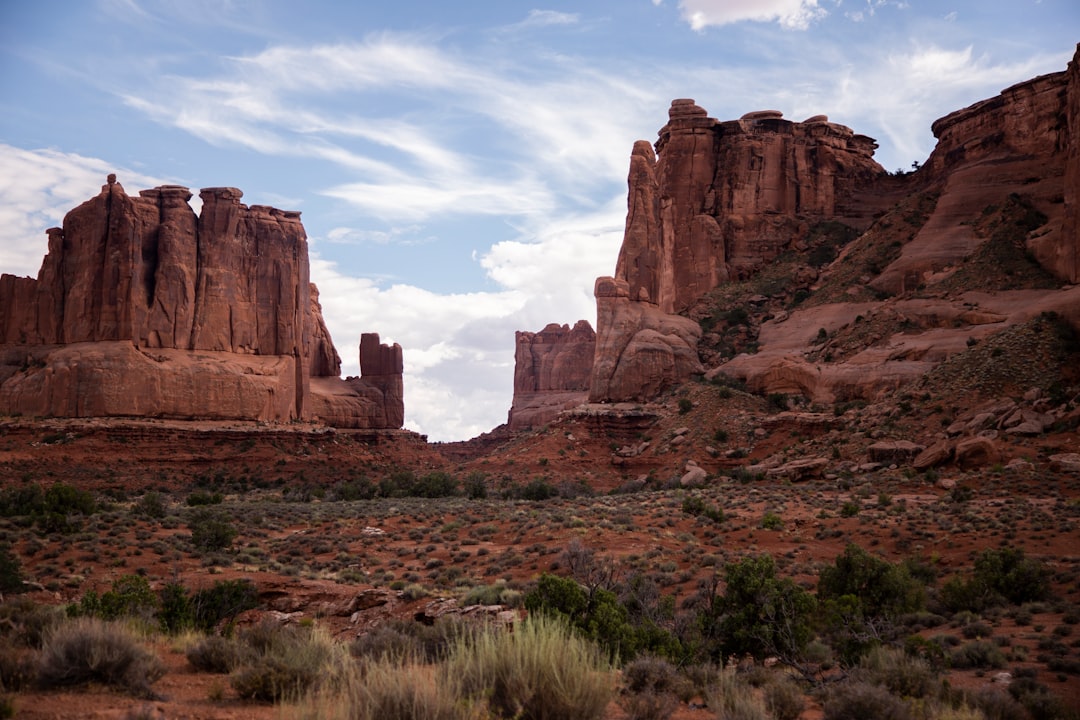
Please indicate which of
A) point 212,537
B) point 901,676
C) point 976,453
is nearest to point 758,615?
point 901,676

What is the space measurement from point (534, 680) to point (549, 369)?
11010 centimetres

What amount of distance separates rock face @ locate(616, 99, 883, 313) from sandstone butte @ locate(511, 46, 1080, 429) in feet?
0.38

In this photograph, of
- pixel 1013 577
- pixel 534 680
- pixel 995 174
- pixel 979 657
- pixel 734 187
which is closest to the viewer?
pixel 534 680

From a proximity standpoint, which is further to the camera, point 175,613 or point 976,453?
point 976,453

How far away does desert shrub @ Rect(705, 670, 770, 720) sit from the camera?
824 cm

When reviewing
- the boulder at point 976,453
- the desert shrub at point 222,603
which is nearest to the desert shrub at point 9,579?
the desert shrub at point 222,603

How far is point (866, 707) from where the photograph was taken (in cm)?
898

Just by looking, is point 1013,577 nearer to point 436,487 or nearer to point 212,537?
point 212,537

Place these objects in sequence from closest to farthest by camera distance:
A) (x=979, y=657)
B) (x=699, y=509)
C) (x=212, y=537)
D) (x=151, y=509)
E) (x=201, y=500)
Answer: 1. (x=979, y=657)
2. (x=212, y=537)
3. (x=699, y=509)
4. (x=151, y=509)
5. (x=201, y=500)

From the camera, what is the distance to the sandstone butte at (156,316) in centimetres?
6031

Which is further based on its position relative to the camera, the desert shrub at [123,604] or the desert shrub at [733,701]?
the desert shrub at [123,604]

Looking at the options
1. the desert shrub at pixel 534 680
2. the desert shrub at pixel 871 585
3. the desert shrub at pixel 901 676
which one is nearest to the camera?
the desert shrub at pixel 534 680

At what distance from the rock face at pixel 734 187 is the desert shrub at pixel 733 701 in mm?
59041

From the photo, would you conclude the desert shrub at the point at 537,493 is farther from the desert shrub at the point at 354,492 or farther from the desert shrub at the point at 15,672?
the desert shrub at the point at 15,672
